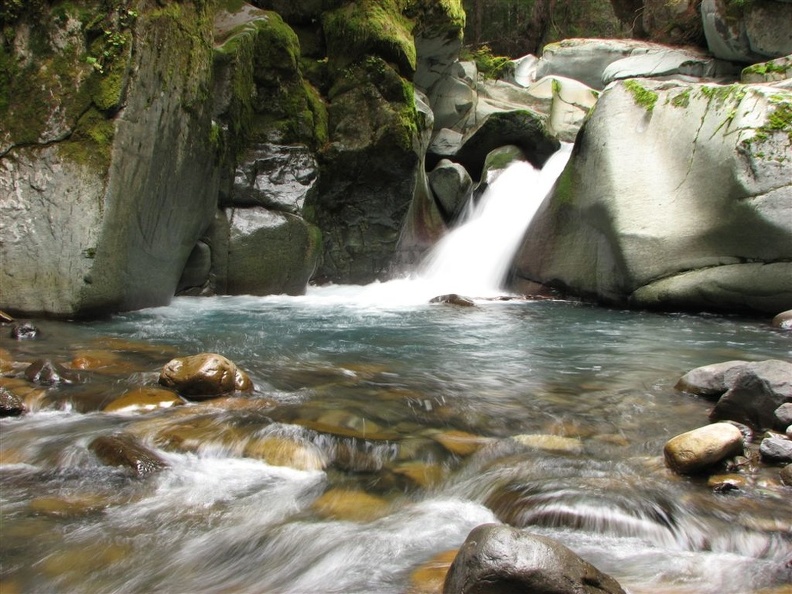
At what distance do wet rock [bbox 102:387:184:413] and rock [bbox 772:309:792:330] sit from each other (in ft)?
23.3

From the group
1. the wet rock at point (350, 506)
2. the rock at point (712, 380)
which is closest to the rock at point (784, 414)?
the rock at point (712, 380)

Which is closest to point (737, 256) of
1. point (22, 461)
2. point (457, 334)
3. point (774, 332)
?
point (774, 332)

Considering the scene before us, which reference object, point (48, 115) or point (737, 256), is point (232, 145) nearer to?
point (48, 115)

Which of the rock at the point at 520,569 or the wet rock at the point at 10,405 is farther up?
the rock at the point at 520,569

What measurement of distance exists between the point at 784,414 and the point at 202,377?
3675mm

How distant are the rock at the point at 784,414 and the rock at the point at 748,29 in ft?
42.1

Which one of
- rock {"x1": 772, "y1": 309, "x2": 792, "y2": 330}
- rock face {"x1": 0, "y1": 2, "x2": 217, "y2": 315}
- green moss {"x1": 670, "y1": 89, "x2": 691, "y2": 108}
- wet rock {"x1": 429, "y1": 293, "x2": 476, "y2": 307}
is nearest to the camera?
rock face {"x1": 0, "y1": 2, "x2": 217, "y2": 315}

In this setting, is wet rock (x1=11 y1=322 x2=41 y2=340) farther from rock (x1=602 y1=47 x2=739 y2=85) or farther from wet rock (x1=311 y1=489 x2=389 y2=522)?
rock (x1=602 y1=47 x2=739 y2=85)

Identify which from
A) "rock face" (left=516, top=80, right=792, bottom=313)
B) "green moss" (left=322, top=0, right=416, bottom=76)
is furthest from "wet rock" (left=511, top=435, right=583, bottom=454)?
"green moss" (left=322, top=0, right=416, bottom=76)

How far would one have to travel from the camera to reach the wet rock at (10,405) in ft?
12.1

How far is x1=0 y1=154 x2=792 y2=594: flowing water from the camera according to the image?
2314mm

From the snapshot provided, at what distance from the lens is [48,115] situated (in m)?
6.37

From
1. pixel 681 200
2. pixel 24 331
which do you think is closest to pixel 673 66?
pixel 681 200

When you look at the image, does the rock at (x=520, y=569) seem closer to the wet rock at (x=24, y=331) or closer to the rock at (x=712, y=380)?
the rock at (x=712, y=380)
